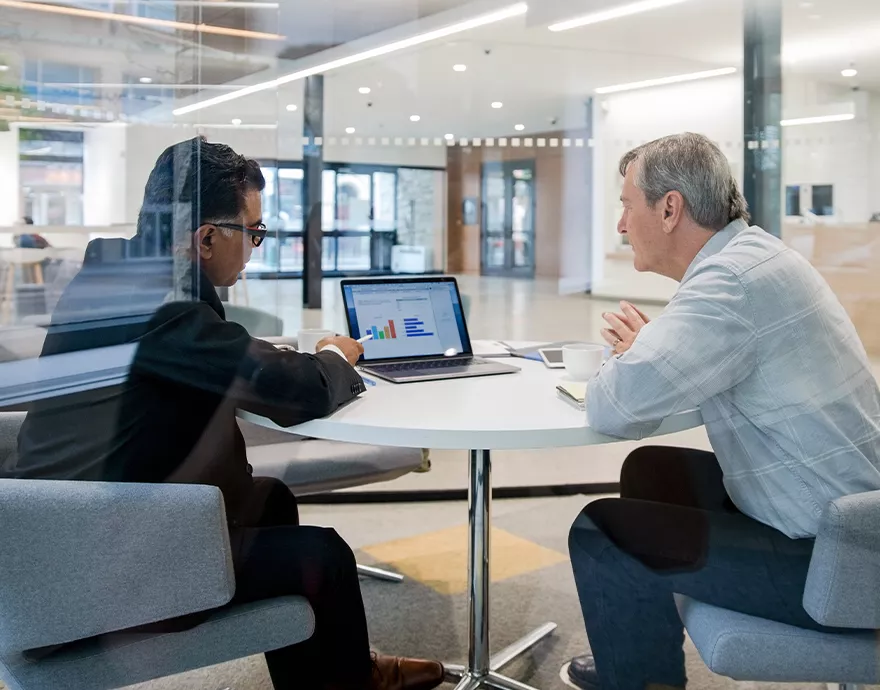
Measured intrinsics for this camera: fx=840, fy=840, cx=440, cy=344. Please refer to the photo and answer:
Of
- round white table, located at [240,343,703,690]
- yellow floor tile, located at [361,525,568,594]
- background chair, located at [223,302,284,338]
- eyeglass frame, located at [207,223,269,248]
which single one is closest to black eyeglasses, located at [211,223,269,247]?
eyeglass frame, located at [207,223,269,248]

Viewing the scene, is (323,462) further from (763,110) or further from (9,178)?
(763,110)

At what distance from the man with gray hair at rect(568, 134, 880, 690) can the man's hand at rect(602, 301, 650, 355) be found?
0.14 metres

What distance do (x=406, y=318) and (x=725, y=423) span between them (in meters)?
0.88

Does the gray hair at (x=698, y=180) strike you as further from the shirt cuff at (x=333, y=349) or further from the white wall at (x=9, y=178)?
the white wall at (x=9, y=178)

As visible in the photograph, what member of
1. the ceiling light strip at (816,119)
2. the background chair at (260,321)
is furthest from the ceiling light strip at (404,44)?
the ceiling light strip at (816,119)

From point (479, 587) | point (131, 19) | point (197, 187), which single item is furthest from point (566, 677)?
point (131, 19)

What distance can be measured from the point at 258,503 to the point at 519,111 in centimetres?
273

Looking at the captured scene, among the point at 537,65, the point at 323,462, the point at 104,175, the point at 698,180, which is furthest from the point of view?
the point at 537,65

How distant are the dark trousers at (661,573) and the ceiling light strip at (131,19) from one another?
2.12 meters

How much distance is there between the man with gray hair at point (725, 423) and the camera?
4.41ft

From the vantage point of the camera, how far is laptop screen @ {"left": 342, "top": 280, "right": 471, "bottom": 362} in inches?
80.5

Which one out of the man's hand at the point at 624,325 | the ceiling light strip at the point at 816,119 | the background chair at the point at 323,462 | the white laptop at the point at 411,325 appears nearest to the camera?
the man's hand at the point at 624,325

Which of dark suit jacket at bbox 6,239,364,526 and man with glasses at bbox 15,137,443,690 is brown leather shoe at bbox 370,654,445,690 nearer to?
man with glasses at bbox 15,137,443,690

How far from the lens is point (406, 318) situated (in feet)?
6.83
